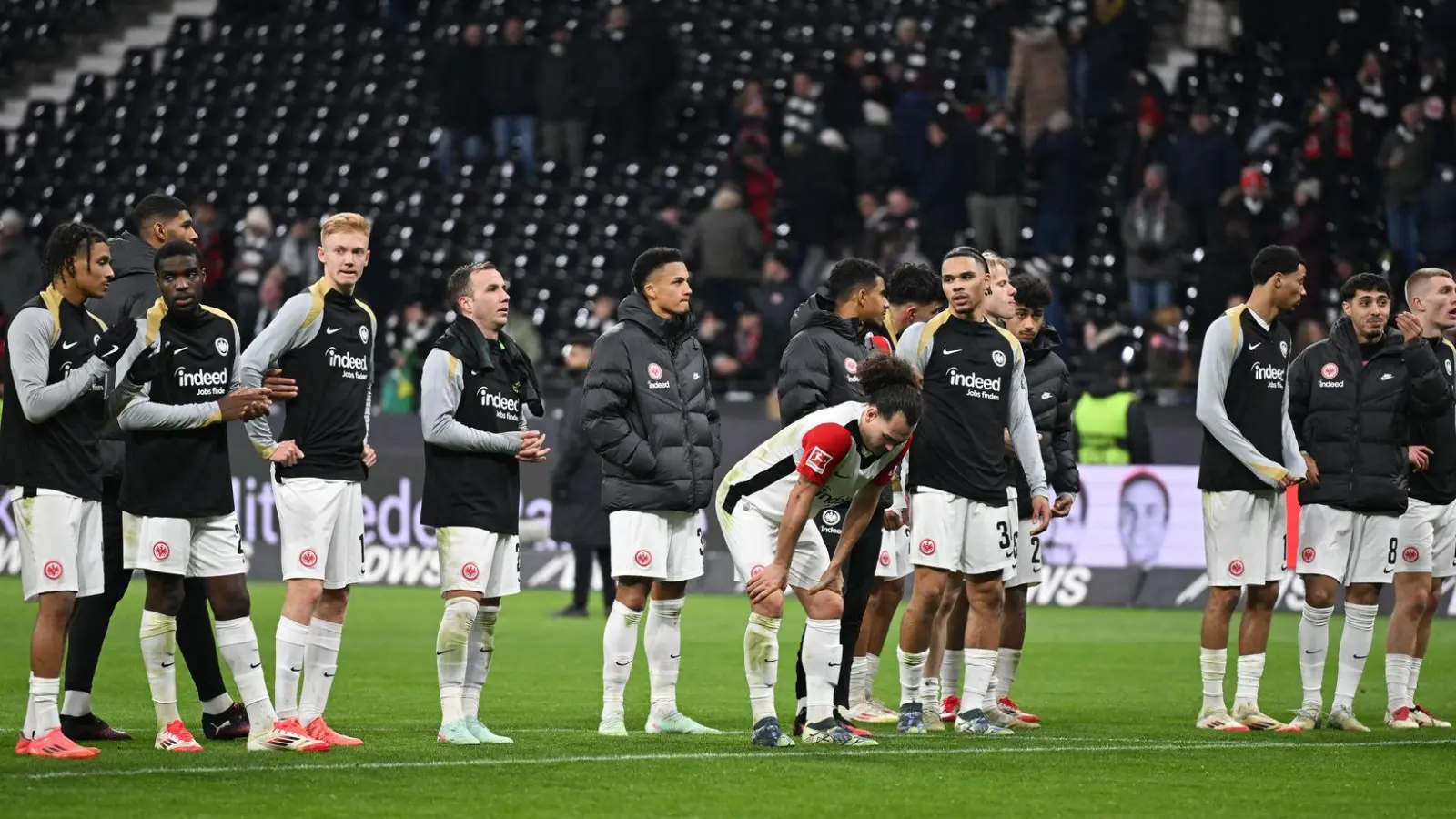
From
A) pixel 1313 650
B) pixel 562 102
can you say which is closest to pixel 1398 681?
pixel 1313 650

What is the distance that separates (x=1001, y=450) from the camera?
11.6m

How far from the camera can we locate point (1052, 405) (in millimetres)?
12891

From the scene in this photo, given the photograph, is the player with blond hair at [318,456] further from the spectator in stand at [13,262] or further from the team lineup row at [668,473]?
the spectator in stand at [13,262]

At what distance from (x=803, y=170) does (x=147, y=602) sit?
16.9m

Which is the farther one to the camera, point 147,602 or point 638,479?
point 638,479

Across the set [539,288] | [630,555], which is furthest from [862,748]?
[539,288]

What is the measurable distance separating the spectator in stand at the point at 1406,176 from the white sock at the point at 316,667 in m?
16.4

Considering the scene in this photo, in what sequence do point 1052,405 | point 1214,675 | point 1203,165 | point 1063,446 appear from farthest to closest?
point 1203,165 → point 1063,446 → point 1052,405 → point 1214,675

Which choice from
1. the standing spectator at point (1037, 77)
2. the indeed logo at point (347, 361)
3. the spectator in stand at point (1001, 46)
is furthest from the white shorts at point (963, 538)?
the spectator in stand at point (1001, 46)

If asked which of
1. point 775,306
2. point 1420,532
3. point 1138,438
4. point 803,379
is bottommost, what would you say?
point 1420,532

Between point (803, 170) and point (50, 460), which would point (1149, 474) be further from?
point (50, 460)

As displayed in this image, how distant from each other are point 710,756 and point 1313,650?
13.2 ft

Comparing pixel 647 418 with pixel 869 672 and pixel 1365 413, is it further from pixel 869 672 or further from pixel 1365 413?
pixel 1365 413

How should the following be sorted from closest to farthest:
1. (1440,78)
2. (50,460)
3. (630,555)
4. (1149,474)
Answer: (50,460) < (630,555) < (1149,474) < (1440,78)
